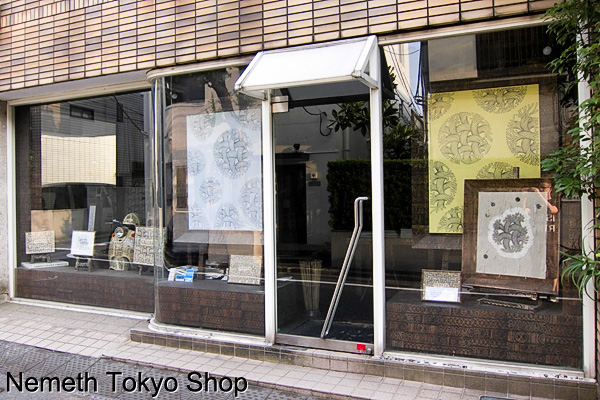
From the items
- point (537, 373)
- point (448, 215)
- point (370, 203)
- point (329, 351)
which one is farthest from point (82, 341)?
point (537, 373)

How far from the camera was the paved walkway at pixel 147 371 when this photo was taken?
4133 mm

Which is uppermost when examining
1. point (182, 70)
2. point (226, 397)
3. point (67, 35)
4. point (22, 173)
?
point (67, 35)

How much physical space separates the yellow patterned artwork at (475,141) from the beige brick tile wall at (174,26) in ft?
2.41

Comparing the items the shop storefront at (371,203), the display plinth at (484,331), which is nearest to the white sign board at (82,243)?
the shop storefront at (371,203)

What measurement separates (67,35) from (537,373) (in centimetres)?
628

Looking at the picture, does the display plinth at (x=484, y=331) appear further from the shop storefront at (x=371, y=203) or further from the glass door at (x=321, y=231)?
the glass door at (x=321, y=231)

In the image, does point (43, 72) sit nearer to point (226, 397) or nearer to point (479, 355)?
point (226, 397)

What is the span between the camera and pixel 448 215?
15.0 feet

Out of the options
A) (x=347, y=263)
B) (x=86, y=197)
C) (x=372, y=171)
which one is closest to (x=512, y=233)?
(x=372, y=171)

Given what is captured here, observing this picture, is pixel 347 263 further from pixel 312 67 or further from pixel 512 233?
pixel 312 67

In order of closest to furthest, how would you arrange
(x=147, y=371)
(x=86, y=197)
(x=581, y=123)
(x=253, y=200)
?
(x=581, y=123) < (x=147, y=371) < (x=253, y=200) < (x=86, y=197)

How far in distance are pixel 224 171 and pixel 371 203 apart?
174cm

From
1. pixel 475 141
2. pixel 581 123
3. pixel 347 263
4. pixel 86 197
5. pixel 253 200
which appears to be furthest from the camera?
pixel 86 197

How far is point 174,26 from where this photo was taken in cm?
532
